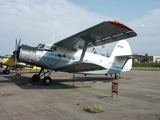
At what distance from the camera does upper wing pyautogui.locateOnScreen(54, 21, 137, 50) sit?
21.7 feet

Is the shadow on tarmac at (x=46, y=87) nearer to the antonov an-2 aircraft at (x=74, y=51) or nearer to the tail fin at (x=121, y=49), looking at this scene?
the antonov an-2 aircraft at (x=74, y=51)

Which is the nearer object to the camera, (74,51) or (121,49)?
(74,51)

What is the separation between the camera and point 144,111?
3936 millimetres

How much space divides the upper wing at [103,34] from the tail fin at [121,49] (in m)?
3.69

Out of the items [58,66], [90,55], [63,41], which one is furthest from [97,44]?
[58,66]

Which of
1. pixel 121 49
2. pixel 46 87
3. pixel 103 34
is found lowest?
pixel 46 87

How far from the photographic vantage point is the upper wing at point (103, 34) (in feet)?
21.7

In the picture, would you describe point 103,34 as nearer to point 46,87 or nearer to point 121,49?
point 46,87

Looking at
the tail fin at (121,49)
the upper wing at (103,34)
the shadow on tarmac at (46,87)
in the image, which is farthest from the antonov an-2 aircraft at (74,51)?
the tail fin at (121,49)

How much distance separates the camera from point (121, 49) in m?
13.7

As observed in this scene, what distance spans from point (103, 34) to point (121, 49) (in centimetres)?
627

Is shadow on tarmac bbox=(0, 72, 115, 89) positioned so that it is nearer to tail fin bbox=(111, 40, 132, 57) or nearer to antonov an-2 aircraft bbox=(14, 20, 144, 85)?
antonov an-2 aircraft bbox=(14, 20, 144, 85)

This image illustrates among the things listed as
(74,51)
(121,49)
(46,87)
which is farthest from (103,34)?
(121,49)

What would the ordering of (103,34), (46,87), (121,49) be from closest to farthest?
1. (103,34)
2. (46,87)
3. (121,49)
